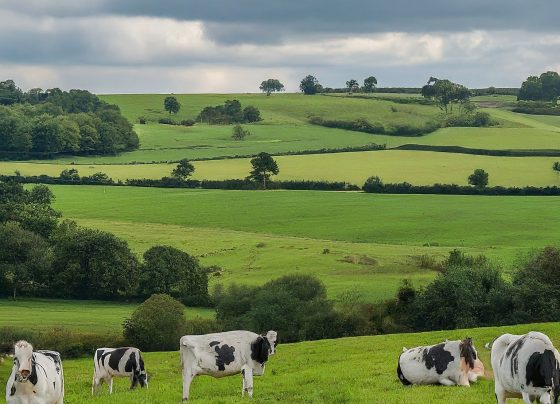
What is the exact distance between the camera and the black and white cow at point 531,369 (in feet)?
57.2

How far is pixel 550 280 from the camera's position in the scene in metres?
61.3

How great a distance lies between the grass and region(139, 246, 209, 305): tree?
2.37 metres

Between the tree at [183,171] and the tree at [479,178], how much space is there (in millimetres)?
43030

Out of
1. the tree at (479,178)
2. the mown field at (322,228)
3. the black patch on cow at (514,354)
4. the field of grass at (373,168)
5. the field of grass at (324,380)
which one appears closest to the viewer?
the black patch on cow at (514,354)

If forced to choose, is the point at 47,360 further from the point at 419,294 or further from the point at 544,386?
the point at 419,294

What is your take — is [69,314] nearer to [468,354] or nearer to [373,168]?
[468,354]

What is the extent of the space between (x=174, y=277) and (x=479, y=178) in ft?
218

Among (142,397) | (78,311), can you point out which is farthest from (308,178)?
(142,397)

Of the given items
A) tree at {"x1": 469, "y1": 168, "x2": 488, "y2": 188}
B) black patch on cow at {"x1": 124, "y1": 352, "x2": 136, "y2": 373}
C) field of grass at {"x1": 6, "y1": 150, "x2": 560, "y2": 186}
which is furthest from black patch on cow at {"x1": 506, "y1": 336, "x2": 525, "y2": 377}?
field of grass at {"x1": 6, "y1": 150, "x2": 560, "y2": 186}

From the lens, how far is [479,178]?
446 feet

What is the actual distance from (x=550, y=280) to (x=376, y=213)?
57010 millimetres

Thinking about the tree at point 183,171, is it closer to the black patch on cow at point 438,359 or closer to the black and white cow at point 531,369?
the black patch on cow at point 438,359

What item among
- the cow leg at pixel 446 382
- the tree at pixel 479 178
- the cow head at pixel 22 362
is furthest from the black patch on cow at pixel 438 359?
the tree at pixel 479 178

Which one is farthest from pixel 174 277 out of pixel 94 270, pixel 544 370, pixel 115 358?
pixel 544 370
